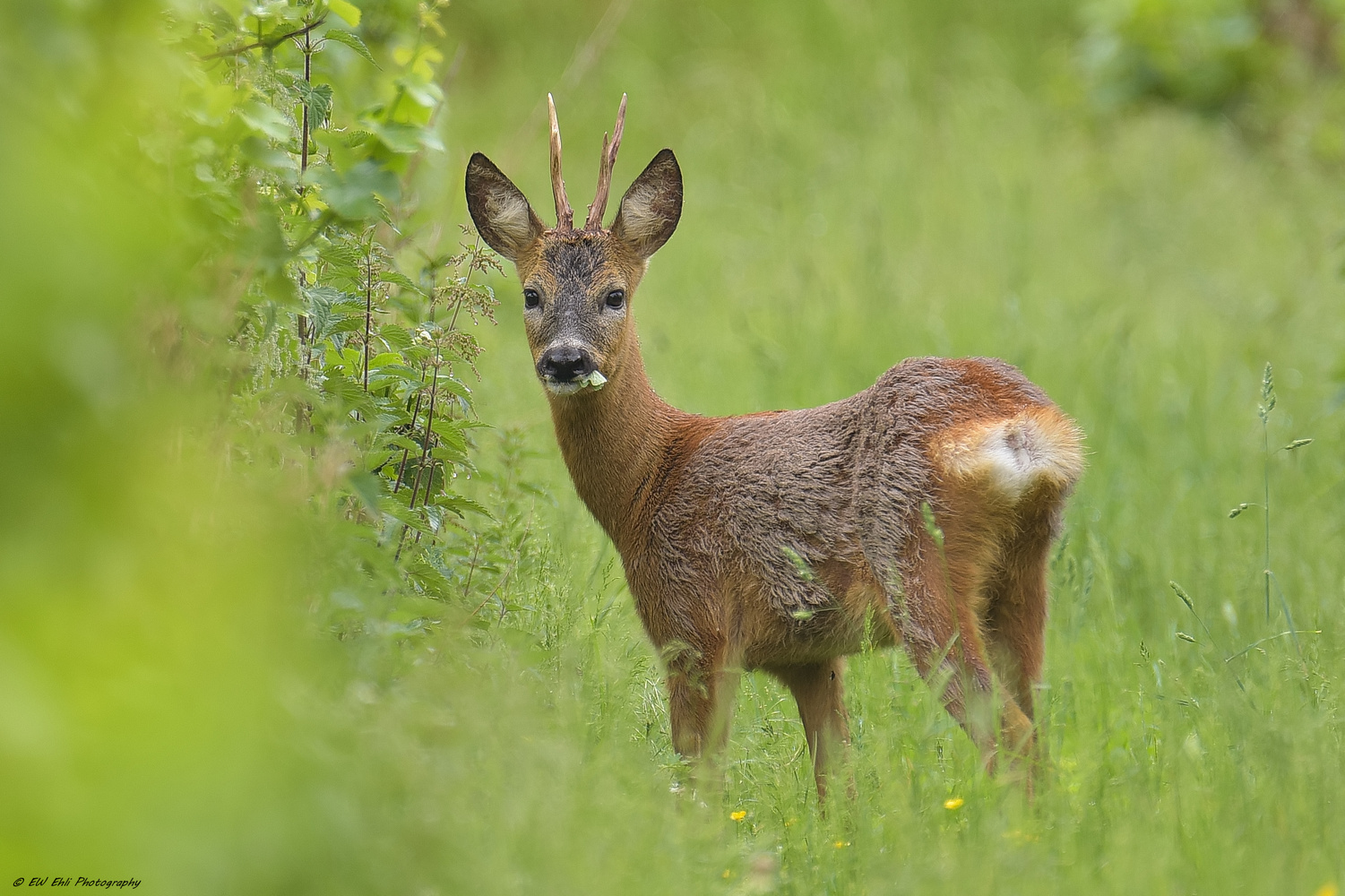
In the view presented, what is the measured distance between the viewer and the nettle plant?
2.54 metres

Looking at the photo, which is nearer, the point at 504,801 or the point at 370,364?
the point at 504,801

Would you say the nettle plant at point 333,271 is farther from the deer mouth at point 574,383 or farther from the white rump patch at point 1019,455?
the white rump patch at point 1019,455

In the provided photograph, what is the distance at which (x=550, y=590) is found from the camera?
136 inches

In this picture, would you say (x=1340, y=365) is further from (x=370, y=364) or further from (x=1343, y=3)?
(x=1343, y=3)

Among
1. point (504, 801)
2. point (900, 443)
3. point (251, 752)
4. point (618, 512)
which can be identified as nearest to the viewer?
point (251, 752)

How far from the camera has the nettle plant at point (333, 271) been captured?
2545 mm

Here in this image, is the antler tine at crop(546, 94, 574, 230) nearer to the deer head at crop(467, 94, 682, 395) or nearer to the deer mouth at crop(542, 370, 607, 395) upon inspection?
the deer head at crop(467, 94, 682, 395)

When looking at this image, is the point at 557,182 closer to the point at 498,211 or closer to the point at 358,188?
the point at 498,211

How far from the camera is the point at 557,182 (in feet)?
13.4

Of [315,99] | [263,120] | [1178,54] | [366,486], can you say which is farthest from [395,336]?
[1178,54]

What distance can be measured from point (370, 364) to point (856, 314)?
14.3 ft

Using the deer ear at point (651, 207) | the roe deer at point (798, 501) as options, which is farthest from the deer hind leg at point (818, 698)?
the deer ear at point (651, 207)

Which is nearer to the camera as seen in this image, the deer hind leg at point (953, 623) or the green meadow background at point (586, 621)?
the green meadow background at point (586, 621)

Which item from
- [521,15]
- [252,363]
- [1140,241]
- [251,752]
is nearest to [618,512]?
[252,363]
